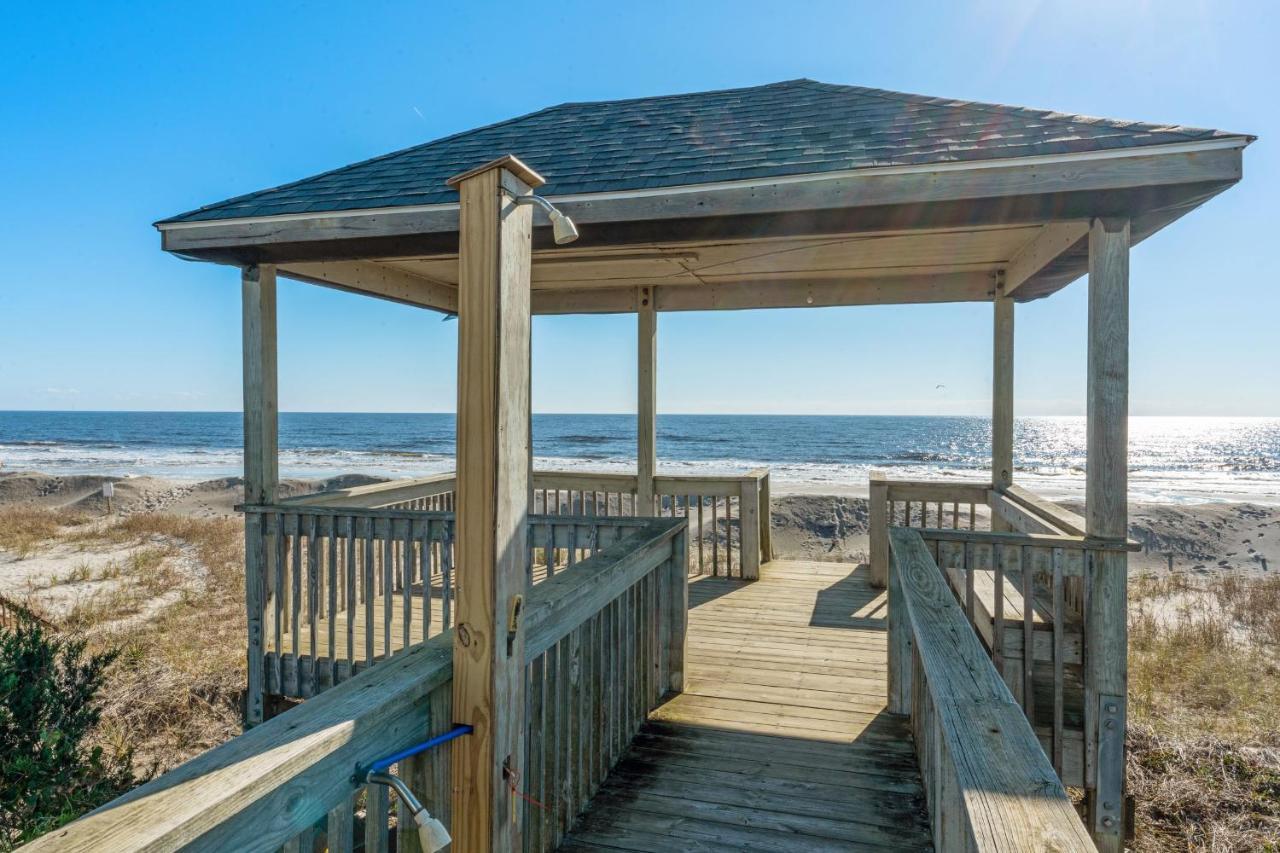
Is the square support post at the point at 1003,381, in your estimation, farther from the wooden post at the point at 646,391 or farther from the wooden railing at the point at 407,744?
the wooden railing at the point at 407,744

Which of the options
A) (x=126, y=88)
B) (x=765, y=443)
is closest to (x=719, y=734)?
(x=126, y=88)

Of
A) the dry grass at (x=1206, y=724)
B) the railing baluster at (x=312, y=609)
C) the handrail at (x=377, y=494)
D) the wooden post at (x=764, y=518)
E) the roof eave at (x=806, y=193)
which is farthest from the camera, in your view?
the wooden post at (x=764, y=518)

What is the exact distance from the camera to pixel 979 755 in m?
1.07

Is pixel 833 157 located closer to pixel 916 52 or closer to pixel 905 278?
pixel 905 278

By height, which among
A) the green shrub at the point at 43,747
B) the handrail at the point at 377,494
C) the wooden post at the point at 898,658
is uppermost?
the handrail at the point at 377,494

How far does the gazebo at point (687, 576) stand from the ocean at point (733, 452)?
19029mm

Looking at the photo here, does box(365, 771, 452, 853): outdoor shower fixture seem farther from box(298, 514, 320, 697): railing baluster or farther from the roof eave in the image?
box(298, 514, 320, 697): railing baluster

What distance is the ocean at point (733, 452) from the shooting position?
2731 centimetres

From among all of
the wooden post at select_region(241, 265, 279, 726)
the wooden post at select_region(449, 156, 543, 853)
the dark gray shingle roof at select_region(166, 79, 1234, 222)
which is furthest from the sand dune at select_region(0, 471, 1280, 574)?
the wooden post at select_region(449, 156, 543, 853)

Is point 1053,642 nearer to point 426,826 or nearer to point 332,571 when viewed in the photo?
point 426,826

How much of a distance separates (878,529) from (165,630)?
7.83m

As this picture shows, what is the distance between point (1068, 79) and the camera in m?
7.17

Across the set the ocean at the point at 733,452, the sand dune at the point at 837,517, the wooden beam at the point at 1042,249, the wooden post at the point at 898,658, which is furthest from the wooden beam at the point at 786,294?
the ocean at the point at 733,452

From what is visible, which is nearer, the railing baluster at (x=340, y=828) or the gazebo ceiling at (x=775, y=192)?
the railing baluster at (x=340, y=828)
